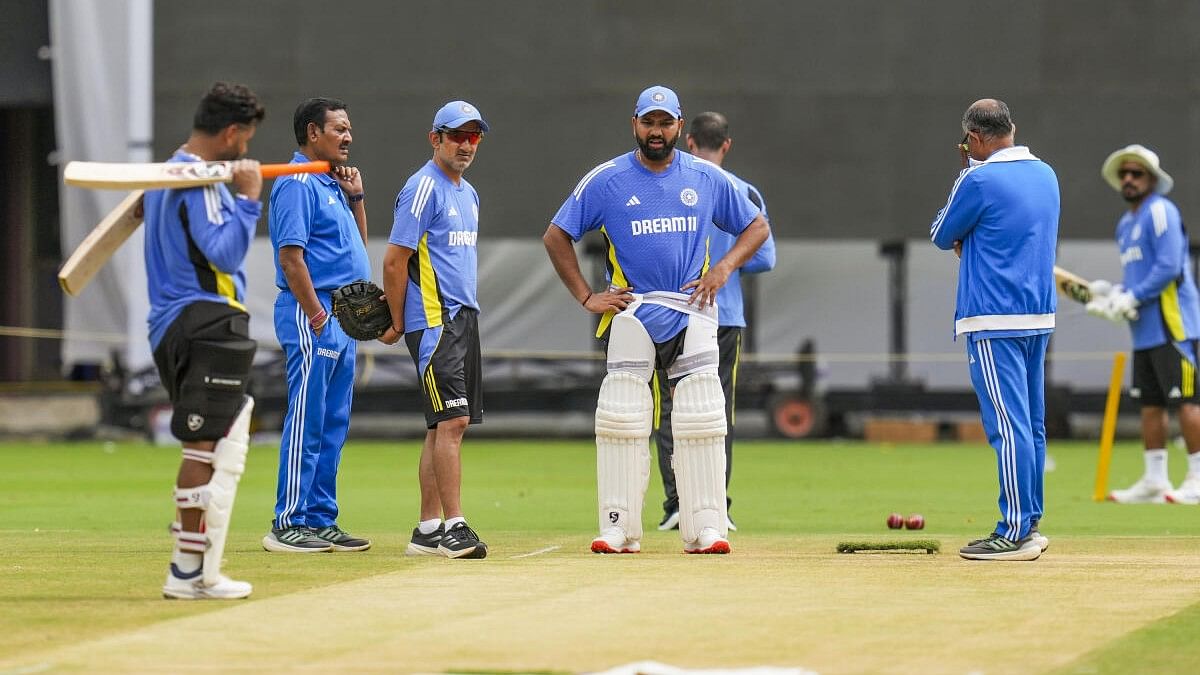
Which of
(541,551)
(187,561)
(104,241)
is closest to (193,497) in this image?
(187,561)

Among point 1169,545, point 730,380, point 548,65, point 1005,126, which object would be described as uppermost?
point 548,65

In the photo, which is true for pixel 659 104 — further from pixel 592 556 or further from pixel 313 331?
pixel 592 556

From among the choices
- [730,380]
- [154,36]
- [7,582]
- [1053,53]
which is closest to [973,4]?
[1053,53]

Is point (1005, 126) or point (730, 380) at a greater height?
point (1005, 126)

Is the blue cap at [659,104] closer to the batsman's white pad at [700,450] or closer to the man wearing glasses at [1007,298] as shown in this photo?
the batsman's white pad at [700,450]

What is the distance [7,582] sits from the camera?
730 cm

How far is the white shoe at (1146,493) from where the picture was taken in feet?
40.4

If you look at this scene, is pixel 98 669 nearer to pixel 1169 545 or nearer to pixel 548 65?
pixel 1169 545

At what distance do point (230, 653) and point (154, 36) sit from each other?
17436 millimetres

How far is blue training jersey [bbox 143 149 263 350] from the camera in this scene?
6781mm

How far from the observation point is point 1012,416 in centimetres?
843

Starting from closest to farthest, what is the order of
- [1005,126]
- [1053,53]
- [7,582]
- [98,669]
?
[98,669] < [7,582] < [1005,126] < [1053,53]

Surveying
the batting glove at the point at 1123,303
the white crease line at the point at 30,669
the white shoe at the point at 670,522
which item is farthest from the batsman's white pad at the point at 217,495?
the batting glove at the point at 1123,303

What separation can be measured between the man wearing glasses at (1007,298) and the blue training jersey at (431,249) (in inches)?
91.2
